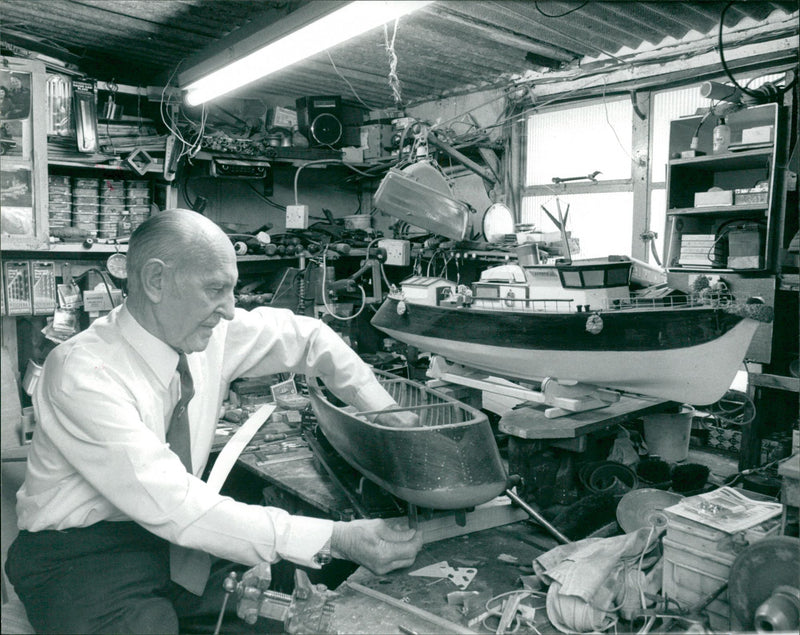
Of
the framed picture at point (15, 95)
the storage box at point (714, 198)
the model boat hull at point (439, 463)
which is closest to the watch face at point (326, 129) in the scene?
the framed picture at point (15, 95)

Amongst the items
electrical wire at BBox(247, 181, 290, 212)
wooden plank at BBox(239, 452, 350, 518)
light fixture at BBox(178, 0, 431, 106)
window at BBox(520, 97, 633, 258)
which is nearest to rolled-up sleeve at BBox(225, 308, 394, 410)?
wooden plank at BBox(239, 452, 350, 518)

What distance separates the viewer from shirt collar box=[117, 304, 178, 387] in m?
1.88

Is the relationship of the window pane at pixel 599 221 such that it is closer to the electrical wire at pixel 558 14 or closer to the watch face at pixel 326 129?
the electrical wire at pixel 558 14

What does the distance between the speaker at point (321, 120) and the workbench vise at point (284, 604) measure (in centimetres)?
445

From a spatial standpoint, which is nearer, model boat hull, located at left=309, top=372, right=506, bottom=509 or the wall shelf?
model boat hull, located at left=309, top=372, right=506, bottom=509

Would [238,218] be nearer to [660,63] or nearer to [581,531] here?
[660,63]

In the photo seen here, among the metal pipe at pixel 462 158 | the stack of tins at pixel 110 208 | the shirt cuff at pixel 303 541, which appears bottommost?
the shirt cuff at pixel 303 541

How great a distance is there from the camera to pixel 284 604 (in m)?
1.53

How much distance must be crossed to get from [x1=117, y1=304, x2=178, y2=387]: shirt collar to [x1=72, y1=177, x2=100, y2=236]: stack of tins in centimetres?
286

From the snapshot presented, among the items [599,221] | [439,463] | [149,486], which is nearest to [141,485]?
[149,486]

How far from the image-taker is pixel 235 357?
2.36 metres

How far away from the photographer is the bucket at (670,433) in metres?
3.08

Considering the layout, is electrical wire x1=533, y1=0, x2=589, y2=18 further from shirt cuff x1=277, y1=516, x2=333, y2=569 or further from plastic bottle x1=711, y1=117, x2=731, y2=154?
shirt cuff x1=277, y1=516, x2=333, y2=569

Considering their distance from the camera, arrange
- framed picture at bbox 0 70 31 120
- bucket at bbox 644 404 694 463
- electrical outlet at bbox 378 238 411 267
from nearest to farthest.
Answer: bucket at bbox 644 404 694 463 → framed picture at bbox 0 70 31 120 → electrical outlet at bbox 378 238 411 267
